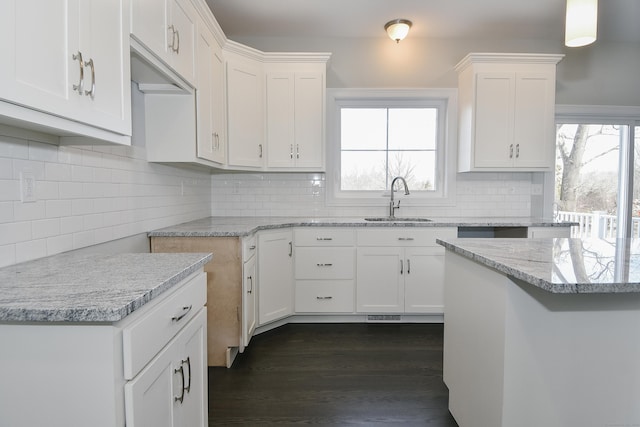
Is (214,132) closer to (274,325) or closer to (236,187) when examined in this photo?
(236,187)

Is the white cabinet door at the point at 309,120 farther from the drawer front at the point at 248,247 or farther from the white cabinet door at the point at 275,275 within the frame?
the drawer front at the point at 248,247

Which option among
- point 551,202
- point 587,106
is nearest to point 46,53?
point 551,202

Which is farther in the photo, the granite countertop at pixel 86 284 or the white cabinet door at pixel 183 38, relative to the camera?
the white cabinet door at pixel 183 38

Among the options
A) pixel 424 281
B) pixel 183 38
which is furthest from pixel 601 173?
pixel 183 38

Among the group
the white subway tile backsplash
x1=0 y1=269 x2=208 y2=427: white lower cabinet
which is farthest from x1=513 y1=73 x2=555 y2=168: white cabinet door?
x1=0 y1=269 x2=208 y2=427: white lower cabinet

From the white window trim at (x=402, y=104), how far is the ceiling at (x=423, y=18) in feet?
1.79

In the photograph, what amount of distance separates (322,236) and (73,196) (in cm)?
182

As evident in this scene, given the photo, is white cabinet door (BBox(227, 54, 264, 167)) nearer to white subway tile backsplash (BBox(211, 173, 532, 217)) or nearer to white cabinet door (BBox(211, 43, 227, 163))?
white cabinet door (BBox(211, 43, 227, 163))

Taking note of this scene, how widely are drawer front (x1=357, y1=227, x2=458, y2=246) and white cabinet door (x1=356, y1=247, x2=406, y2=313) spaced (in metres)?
0.06

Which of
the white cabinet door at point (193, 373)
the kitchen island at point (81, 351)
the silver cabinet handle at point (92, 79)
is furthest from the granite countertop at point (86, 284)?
the silver cabinet handle at point (92, 79)

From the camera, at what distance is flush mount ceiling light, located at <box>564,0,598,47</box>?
6.01 feet

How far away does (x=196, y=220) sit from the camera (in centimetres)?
304

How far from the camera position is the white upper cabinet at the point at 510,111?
3.19 metres

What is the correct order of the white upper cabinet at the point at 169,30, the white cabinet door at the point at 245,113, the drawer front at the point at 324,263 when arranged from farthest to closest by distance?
1. the drawer front at the point at 324,263
2. the white cabinet door at the point at 245,113
3. the white upper cabinet at the point at 169,30
